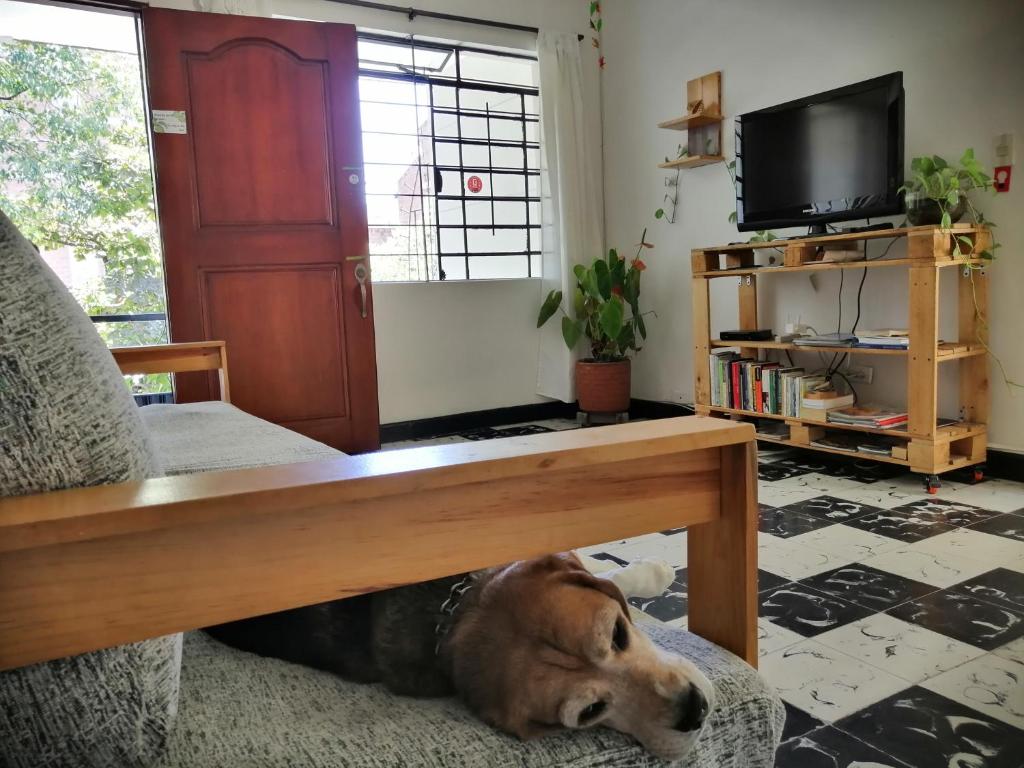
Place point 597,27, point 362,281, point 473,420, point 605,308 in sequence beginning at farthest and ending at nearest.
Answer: point 597,27, point 473,420, point 605,308, point 362,281

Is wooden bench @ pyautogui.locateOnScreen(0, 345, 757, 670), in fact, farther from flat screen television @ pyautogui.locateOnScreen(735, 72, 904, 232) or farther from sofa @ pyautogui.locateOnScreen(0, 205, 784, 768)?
flat screen television @ pyautogui.locateOnScreen(735, 72, 904, 232)

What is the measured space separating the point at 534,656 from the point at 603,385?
371 centimetres

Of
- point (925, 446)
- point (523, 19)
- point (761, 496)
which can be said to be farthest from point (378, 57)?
point (925, 446)

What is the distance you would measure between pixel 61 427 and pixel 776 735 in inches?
30.1

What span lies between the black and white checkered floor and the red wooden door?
186cm

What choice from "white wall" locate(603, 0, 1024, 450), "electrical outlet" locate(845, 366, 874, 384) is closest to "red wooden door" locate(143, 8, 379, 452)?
"white wall" locate(603, 0, 1024, 450)

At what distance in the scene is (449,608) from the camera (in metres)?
0.74

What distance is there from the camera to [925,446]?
2742mm

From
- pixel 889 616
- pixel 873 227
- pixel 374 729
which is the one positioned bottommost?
pixel 889 616

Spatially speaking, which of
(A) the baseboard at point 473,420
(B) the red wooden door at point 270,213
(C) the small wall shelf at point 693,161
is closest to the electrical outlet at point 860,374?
(C) the small wall shelf at point 693,161

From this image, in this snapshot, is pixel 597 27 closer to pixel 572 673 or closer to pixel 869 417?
pixel 869 417

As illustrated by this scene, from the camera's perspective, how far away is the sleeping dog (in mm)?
670

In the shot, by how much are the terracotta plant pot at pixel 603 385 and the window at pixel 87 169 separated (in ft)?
8.37

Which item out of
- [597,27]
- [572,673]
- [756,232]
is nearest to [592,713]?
[572,673]
